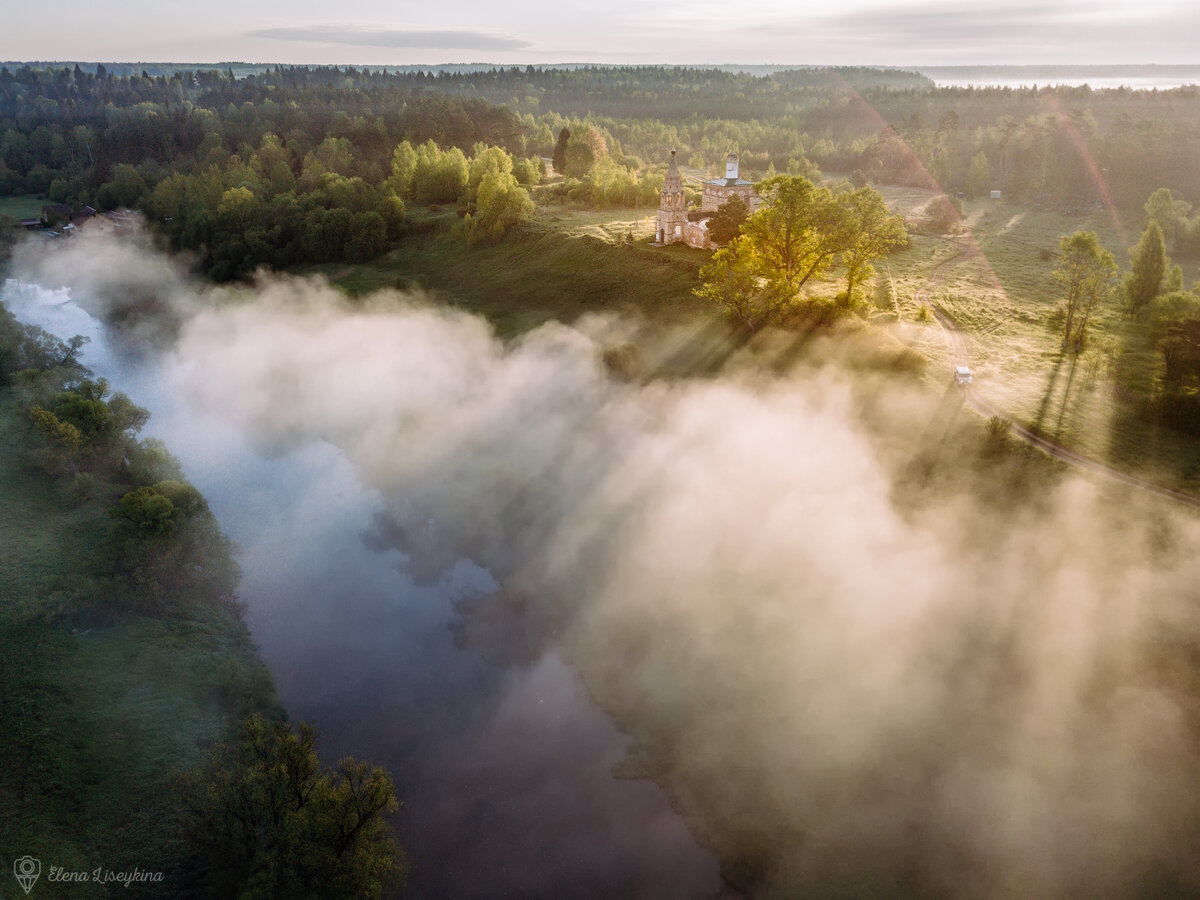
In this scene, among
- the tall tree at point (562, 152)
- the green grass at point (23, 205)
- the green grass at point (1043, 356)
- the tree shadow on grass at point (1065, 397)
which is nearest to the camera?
the green grass at point (1043, 356)

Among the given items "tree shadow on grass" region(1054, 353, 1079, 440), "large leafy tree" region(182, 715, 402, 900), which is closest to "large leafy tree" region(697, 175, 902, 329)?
"tree shadow on grass" region(1054, 353, 1079, 440)

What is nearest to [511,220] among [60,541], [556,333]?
[556,333]

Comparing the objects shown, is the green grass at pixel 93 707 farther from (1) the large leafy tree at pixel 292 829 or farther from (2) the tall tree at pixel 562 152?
(2) the tall tree at pixel 562 152

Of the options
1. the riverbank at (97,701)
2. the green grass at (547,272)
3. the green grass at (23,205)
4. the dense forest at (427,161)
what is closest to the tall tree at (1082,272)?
the green grass at (547,272)

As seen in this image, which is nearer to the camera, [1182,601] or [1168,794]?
[1168,794]

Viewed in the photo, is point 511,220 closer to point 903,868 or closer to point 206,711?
point 206,711

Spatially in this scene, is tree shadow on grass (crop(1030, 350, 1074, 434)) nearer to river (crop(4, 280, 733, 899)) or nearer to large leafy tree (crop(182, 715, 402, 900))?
river (crop(4, 280, 733, 899))

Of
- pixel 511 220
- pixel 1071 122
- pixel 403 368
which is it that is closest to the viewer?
pixel 403 368
